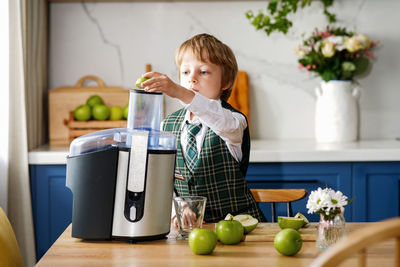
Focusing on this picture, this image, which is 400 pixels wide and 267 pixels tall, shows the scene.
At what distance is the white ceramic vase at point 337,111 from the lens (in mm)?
2600

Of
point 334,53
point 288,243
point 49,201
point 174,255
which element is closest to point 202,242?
point 174,255

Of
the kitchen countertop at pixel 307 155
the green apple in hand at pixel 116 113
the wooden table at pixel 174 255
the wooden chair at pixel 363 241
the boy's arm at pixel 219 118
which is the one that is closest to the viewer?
the wooden chair at pixel 363 241

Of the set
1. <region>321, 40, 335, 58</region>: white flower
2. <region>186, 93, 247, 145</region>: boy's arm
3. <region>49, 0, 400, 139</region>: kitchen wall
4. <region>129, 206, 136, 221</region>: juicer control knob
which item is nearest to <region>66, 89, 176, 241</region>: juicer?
<region>129, 206, 136, 221</region>: juicer control knob

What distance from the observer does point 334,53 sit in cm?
252

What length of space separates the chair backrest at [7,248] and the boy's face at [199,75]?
24.7 inches

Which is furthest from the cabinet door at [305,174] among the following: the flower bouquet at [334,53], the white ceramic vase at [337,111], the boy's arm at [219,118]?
the boy's arm at [219,118]

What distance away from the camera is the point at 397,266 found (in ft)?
2.23

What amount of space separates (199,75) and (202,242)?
0.61 meters

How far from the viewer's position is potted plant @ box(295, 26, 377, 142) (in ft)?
8.39

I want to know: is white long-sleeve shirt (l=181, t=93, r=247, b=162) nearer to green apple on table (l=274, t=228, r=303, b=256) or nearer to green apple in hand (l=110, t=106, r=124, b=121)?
green apple on table (l=274, t=228, r=303, b=256)

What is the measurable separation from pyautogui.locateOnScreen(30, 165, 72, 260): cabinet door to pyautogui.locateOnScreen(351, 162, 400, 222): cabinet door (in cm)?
129

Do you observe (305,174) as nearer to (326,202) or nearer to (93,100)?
(93,100)

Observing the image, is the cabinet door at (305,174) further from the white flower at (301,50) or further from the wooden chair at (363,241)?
the wooden chair at (363,241)

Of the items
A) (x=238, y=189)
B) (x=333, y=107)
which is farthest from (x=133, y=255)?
(x=333, y=107)
